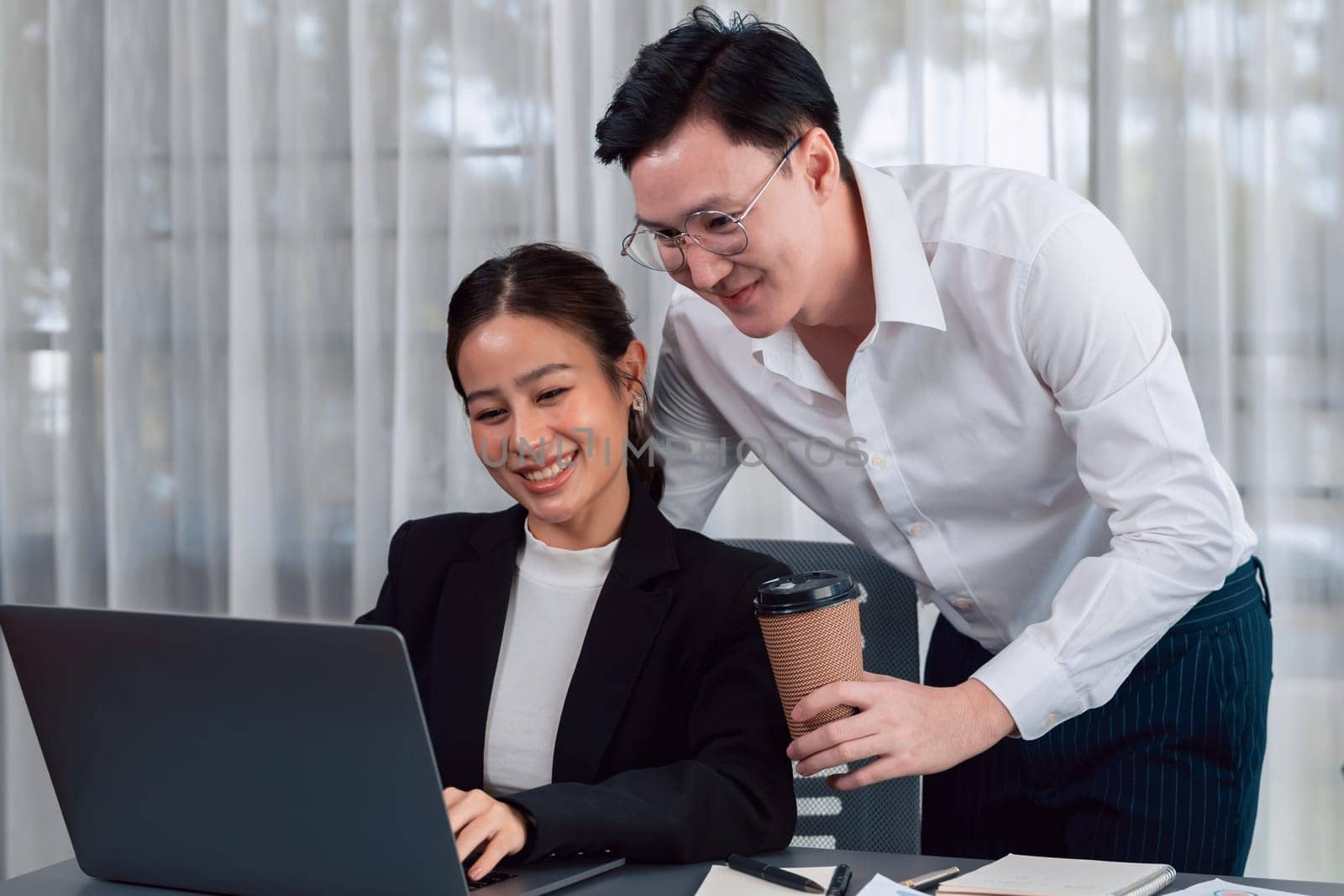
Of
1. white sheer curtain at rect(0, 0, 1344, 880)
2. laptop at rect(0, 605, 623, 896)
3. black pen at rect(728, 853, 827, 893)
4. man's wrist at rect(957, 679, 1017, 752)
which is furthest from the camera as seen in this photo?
white sheer curtain at rect(0, 0, 1344, 880)

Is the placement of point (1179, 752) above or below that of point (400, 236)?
below

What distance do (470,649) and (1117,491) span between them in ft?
2.49

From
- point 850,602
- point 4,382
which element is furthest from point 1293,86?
point 4,382

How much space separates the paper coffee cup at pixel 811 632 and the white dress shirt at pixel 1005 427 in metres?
0.22

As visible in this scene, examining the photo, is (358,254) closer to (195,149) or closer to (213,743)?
(195,149)

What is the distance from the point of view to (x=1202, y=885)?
968 mm

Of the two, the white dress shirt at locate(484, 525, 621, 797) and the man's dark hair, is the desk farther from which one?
the man's dark hair

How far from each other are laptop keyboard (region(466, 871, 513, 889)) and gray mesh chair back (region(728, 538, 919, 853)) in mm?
580

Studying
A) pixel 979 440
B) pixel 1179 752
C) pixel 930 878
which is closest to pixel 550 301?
pixel 979 440

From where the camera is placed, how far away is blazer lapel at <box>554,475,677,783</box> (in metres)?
1.32

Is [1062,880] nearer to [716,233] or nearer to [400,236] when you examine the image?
[716,233]

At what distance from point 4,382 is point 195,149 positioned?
0.70 m

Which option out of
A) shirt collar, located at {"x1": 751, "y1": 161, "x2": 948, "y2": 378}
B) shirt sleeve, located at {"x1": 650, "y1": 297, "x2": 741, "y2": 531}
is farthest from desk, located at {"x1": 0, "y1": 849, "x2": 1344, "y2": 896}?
shirt sleeve, located at {"x1": 650, "y1": 297, "x2": 741, "y2": 531}

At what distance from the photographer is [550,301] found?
1499mm
